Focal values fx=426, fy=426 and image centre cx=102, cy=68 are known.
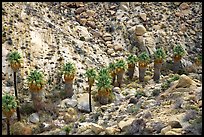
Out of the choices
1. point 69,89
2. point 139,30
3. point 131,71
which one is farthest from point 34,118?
point 139,30

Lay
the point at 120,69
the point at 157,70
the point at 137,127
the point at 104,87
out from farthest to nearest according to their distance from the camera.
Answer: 1. the point at 157,70
2. the point at 120,69
3. the point at 104,87
4. the point at 137,127

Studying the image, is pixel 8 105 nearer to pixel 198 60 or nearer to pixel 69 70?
pixel 69 70

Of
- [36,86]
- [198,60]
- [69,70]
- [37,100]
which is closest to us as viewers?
[36,86]

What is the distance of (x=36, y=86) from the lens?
2500 inches

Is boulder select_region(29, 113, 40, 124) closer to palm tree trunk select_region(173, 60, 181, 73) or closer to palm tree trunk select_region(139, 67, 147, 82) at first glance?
palm tree trunk select_region(139, 67, 147, 82)

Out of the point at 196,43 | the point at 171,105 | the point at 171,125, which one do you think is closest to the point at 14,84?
the point at 171,105

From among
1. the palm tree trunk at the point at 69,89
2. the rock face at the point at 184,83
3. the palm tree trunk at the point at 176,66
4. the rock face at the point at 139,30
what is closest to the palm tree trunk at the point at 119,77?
the palm tree trunk at the point at 69,89

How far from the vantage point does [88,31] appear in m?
86.7

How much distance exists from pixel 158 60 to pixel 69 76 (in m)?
17.1

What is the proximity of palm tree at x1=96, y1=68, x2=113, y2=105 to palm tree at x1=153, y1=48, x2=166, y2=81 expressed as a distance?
11.4 meters

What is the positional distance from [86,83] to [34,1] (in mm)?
23118

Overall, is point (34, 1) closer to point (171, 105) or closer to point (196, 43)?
point (196, 43)

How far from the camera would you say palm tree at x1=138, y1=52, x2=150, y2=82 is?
74812 mm

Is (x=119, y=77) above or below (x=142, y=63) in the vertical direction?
below
